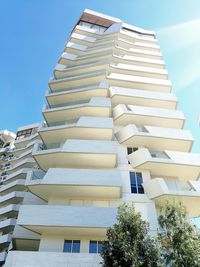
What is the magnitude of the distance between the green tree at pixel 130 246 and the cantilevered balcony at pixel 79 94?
1701 centimetres

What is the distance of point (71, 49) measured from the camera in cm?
3809

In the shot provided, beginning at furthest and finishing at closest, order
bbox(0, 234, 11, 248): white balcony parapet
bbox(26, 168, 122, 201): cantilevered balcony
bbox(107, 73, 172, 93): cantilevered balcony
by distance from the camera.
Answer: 1. bbox(107, 73, 172, 93): cantilevered balcony
2. bbox(0, 234, 11, 248): white balcony parapet
3. bbox(26, 168, 122, 201): cantilevered balcony

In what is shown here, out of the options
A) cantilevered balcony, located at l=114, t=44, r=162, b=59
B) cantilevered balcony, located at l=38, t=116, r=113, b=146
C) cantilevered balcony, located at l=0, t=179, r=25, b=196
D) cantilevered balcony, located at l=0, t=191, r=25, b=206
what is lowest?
cantilevered balcony, located at l=0, t=191, r=25, b=206

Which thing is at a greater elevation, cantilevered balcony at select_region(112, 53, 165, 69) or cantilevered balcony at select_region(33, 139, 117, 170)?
cantilevered balcony at select_region(112, 53, 165, 69)

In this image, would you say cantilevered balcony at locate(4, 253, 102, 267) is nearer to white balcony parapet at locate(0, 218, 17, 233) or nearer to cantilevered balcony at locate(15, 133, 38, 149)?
white balcony parapet at locate(0, 218, 17, 233)

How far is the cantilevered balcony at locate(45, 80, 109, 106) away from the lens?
28.1 m

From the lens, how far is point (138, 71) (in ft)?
106

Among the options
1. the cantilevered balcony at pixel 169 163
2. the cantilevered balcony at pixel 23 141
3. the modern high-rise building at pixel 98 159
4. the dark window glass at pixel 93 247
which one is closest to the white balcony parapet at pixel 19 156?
the cantilevered balcony at pixel 23 141

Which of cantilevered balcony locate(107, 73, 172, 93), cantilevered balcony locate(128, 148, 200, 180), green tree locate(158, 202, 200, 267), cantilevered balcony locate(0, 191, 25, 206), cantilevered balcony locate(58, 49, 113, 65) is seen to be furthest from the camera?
cantilevered balcony locate(58, 49, 113, 65)

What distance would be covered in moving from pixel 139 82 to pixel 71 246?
19402mm

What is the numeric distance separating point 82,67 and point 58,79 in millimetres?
3282

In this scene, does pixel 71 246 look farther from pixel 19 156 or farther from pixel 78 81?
pixel 19 156

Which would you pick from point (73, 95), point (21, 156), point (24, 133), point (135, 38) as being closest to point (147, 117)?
point (73, 95)

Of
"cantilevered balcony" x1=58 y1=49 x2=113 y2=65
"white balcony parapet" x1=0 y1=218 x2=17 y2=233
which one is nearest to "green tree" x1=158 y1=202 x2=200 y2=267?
"white balcony parapet" x1=0 y1=218 x2=17 y2=233
